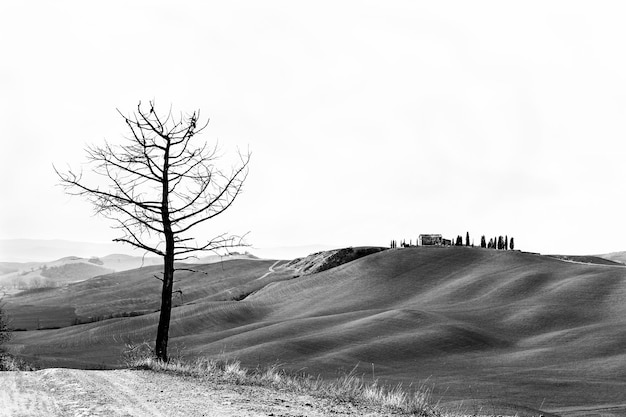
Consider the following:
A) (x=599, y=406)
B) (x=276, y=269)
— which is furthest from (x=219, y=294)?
(x=599, y=406)

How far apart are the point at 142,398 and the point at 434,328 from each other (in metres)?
34.8

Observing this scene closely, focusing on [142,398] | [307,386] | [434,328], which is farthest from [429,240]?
[142,398]

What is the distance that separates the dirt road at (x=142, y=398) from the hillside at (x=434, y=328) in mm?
13938

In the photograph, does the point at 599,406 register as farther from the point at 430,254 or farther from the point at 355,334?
the point at 430,254

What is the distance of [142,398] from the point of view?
14.9m

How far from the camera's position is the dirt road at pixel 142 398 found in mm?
13638

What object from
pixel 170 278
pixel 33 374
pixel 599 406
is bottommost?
pixel 599 406

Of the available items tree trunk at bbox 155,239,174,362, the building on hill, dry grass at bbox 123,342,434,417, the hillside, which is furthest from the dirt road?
the building on hill

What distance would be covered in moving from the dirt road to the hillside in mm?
13938

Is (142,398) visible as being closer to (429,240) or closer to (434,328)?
(434,328)

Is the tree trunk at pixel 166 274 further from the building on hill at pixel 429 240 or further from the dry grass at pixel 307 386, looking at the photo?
the building on hill at pixel 429 240

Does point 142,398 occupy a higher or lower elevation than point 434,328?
lower

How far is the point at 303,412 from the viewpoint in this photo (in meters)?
14.0

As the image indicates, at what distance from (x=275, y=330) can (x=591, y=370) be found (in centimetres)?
1991
